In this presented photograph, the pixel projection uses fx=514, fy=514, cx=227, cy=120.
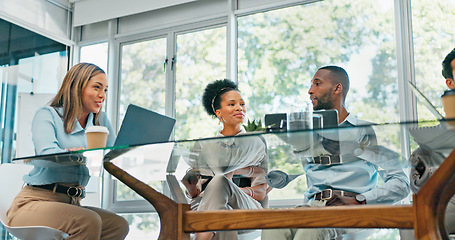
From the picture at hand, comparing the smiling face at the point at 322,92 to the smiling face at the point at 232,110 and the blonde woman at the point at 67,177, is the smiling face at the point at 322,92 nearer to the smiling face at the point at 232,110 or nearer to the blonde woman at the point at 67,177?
the smiling face at the point at 232,110

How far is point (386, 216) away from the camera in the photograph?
1393 mm

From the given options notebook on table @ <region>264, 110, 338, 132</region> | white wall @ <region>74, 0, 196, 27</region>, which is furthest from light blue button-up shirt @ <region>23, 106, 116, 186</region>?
white wall @ <region>74, 0, 196, 27</region>

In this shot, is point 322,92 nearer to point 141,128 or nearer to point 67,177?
point 141,128

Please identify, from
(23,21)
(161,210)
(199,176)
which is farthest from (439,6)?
(23,21)

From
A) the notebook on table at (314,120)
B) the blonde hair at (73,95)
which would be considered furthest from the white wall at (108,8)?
the notebook on table at (314,120)

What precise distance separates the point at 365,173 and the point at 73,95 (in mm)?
1398

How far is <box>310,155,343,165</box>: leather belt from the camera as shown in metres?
1.54

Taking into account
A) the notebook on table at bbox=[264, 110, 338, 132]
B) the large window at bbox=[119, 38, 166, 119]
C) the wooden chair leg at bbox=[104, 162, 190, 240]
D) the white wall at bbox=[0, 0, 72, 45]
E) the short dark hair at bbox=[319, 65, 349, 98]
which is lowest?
the wooden chair leg at bbox=[104, 162, 190, 240]

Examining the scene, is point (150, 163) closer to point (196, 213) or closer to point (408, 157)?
point (196, 213)

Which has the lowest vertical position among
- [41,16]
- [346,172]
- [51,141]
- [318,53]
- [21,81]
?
[346,172]

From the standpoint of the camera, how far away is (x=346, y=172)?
1861 mm

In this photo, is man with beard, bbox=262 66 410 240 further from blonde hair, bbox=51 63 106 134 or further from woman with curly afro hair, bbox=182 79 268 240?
blonde hair, bbox=51 63 106 134

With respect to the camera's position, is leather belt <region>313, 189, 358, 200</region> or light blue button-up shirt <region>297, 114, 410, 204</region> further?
leather belt <region>313, 189, 358, 200</region>

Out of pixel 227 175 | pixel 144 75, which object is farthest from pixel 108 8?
pixel 227 175
